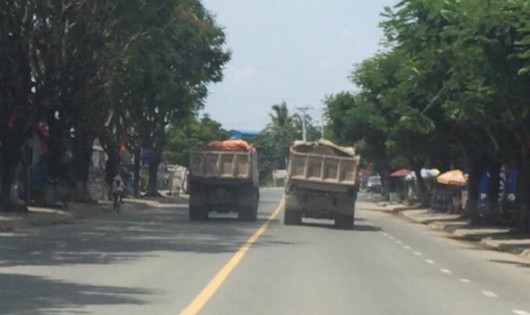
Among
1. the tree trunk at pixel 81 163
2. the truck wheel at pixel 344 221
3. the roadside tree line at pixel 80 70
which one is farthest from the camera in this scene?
the tree trunk at pixel 81 163

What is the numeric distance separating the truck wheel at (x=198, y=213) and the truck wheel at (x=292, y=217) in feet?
11.2

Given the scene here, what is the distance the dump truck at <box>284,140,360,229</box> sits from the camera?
44.1 meters

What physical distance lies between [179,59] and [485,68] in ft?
103

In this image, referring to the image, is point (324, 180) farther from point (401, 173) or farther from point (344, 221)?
point (401, 173)

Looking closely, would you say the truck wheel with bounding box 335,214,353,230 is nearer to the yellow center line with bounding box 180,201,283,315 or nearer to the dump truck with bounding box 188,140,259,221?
the dump truck with bounding box 188,140,259,221

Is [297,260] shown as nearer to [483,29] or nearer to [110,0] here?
[483,29]

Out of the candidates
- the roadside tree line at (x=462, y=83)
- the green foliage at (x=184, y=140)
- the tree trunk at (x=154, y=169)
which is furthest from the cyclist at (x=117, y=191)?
the green foliage at (x=184, y=140)

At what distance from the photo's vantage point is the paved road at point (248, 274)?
60.2ft

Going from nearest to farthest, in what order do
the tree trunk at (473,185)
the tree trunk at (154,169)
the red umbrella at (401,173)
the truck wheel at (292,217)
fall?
the truck wheel at (292,217) → the tree trunk at (473,185) → the tree trunk at (154,169) → the red umbrella at (401,173)

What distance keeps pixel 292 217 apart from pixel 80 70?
31.4 feet

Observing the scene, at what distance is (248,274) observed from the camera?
77.6 feet

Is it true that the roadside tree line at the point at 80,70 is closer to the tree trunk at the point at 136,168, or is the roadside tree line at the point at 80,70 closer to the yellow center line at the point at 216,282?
the yellow center line at the point at 216,282

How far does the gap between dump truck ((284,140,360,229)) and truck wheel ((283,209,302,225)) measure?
789mm

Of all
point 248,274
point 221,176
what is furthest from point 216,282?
point 221,176
